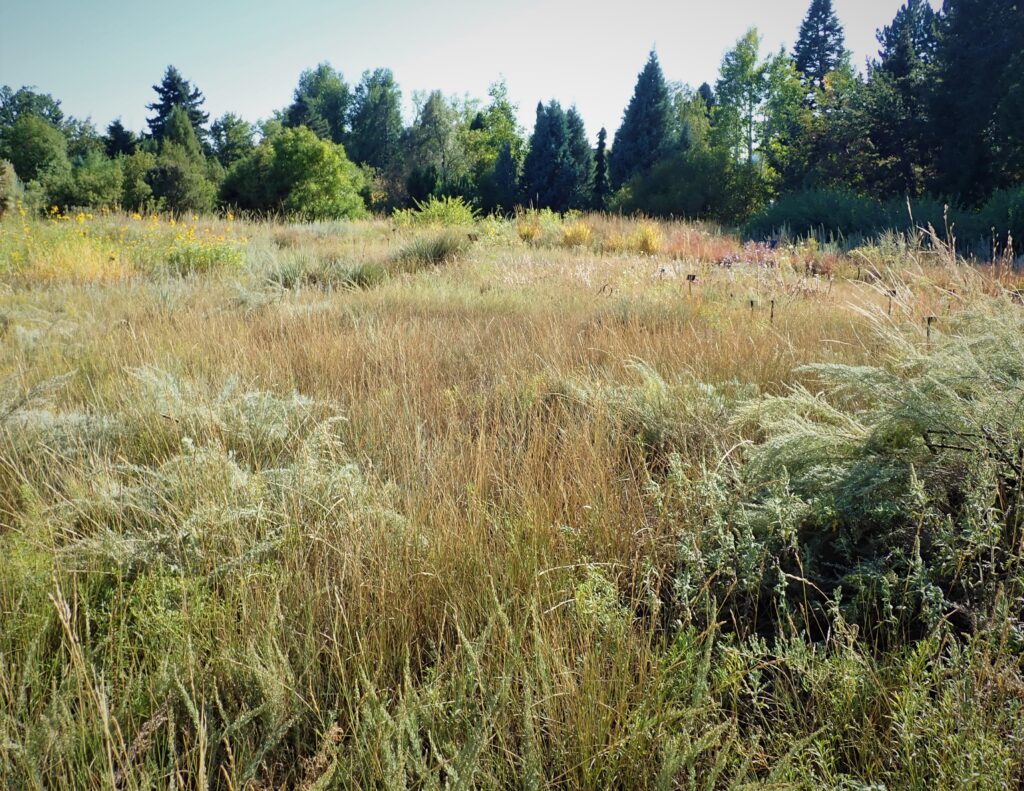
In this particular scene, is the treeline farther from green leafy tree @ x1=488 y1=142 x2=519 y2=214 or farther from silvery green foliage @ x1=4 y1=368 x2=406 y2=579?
silvery green foliage @ x1=4 y1=368 x2=406 y2=579

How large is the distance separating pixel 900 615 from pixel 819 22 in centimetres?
5294

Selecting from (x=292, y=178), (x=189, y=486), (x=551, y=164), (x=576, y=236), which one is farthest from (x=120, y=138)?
(x=189, y=486)

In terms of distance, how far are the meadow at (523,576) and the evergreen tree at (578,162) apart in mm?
28808

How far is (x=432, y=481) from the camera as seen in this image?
2029 mm

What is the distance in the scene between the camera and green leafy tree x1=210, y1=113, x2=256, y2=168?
1937 inches

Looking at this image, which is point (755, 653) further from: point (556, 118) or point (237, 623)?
point (556, 118)

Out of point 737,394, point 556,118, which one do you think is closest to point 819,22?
point 556,118

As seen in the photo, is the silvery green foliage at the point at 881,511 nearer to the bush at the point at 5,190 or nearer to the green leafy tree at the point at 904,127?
the bush at the point at 5,190

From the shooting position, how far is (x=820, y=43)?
141 ft

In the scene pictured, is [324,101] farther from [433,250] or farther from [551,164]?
[433,250]

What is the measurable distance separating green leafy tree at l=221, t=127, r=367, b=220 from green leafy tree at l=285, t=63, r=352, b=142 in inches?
1196

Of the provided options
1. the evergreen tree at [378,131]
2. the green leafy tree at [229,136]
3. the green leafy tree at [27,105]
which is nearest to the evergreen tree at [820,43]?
the evergreen tree at [378,131]

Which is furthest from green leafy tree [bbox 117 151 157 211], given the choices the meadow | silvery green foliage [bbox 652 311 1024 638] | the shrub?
silvery green foliage [bbox 652 311 1024 638]

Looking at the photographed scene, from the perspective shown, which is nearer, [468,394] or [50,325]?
[468,394]
